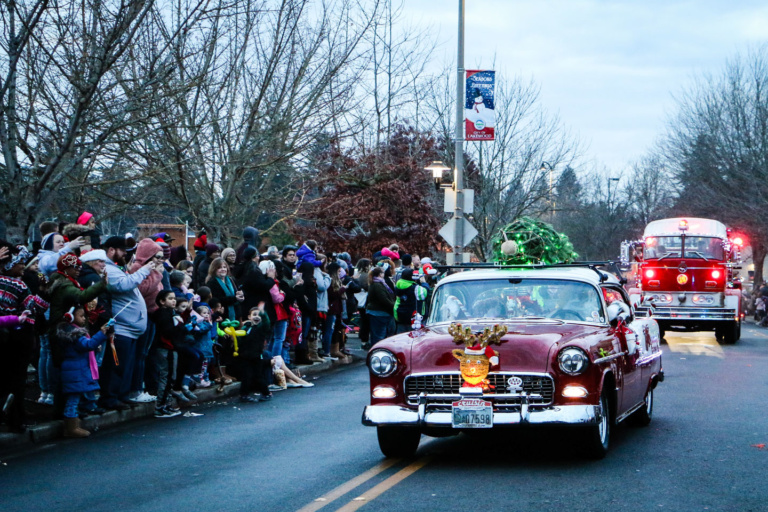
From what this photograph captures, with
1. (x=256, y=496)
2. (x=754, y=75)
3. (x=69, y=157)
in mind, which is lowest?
(x=256, y=496)

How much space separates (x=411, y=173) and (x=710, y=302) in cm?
1224

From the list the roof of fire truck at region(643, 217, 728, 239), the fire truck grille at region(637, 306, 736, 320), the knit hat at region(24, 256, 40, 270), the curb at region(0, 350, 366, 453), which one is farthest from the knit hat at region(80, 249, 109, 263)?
the roof of fire truck at region(643, 217, 728, 239)

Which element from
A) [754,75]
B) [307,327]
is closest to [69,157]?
[307,327]

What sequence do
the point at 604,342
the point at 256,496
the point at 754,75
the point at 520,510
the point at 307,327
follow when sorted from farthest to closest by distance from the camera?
the point at 754,75 < the point at 307,327 < the point at 604,342 < the point at 256,496 < the point at 520,510

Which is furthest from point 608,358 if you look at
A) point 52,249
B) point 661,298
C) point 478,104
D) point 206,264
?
point 661,298

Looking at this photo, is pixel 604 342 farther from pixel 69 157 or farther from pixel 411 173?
pixel 411 173

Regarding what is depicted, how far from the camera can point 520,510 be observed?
6129 millimetres

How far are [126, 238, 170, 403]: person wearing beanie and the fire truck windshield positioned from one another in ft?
54.3

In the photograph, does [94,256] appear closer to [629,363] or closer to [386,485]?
[386,485]

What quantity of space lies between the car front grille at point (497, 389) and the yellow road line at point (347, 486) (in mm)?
588

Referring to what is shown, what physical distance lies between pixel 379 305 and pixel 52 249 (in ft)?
23.8

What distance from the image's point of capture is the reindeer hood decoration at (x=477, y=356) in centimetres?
750

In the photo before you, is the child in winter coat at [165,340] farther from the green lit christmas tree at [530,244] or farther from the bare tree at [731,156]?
the bare tree at [731,156]

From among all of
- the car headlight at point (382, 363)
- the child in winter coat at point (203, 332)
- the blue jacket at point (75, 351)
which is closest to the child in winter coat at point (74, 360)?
the blue jacket at point (75, 351)
